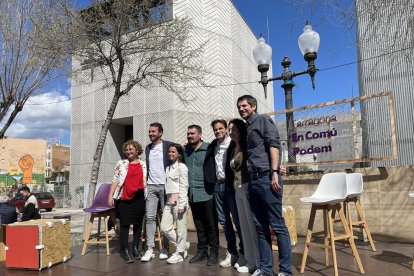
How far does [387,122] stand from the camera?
6680 millimetres

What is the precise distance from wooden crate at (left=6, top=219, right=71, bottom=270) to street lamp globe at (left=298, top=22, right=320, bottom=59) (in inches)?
231

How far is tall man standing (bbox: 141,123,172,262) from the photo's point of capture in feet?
18.8

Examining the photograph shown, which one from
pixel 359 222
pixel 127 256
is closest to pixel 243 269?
pixel 127 256

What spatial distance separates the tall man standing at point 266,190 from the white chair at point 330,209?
24.7 inches

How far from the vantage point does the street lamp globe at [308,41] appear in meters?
7.70

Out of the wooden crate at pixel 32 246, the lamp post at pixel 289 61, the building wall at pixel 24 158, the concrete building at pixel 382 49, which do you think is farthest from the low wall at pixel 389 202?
the building wall at pixel 24 158

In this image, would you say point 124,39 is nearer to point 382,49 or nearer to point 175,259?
point 175,259

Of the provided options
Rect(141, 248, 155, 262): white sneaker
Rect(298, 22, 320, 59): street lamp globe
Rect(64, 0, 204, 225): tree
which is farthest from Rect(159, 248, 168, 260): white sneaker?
Rect(298, 22, 320, 59): street lamp globe

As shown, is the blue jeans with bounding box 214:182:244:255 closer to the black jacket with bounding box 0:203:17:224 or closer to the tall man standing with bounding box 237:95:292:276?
the tall man standing with bounding box 237:95:292:276

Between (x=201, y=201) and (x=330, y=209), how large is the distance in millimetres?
1746

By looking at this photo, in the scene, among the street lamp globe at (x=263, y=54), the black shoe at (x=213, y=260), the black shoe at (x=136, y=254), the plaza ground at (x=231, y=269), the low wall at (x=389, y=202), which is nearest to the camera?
the plaza ground at (x=231, y=269)

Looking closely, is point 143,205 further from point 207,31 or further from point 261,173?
point 207,31

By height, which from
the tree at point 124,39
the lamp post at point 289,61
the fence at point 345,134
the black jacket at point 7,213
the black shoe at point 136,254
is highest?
the tree at point 124,39

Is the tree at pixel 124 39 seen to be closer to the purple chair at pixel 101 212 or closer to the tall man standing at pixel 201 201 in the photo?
the purple chair at pixel 101 212
